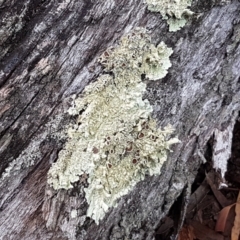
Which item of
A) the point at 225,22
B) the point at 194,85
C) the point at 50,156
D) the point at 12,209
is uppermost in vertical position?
the point at 225,22

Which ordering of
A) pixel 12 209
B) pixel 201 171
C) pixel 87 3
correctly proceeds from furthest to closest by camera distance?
pixel 201 171, pixel 87 3, pixel 12 209

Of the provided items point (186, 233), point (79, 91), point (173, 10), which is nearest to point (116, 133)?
point (79, 91)

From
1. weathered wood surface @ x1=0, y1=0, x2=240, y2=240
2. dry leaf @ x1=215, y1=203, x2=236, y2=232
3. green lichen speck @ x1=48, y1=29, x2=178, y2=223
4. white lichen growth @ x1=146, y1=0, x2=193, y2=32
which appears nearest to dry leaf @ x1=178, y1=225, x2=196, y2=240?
dry leaf @ x1=215, y1=203, x2=236, y2=232

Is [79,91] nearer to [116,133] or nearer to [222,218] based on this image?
[116,133]

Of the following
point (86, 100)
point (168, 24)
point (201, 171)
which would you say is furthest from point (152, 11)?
point (201, 171)

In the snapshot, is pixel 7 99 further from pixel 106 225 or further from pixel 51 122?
pixel 106 225

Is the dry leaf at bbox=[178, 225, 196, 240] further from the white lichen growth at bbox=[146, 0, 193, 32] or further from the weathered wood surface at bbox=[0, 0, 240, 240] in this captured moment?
the white lichen growth at bbox=[146, 0, 193, 32]
